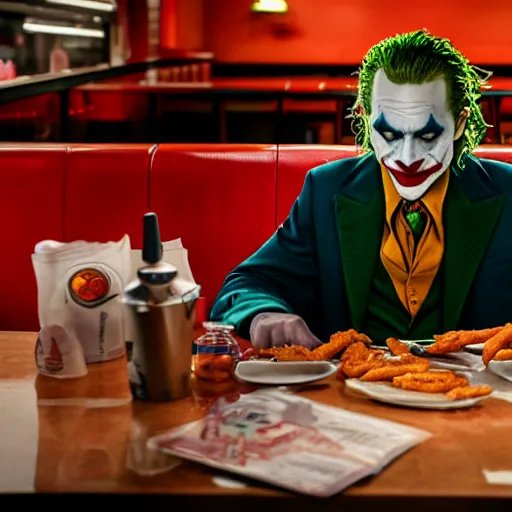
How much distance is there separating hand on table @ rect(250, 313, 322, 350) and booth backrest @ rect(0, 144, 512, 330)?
0.90 m

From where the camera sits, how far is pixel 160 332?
3.82 feet

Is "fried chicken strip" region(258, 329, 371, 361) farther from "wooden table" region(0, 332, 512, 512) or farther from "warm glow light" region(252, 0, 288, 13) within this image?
"warm glow light" region(252, 0, 288, 13)

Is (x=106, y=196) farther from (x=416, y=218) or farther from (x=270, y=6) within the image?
(x=270, y=6)

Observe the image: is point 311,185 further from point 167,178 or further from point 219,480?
point 219,480

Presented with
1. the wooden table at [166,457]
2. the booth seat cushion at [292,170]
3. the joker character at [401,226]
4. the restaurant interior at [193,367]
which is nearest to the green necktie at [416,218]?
the joker character at [401,226]

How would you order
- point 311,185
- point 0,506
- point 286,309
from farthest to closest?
1. point 311,185
2. point 286,309
3. point 0,506

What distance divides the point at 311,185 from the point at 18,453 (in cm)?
116

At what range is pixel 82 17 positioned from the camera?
911cm

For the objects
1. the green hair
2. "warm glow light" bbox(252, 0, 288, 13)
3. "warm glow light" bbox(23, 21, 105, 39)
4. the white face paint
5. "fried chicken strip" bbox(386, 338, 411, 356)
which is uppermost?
"warm glow light" bbox(252, 0, 288, 13)

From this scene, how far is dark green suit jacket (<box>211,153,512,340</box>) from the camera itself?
6.13ft

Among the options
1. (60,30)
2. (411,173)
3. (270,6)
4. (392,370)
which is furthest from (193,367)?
(270,6)

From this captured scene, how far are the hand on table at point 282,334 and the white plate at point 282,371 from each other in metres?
0.14

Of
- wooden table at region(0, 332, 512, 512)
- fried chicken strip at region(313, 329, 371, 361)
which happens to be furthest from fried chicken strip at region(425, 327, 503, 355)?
wooden table at region(0, 332, 512, 512)

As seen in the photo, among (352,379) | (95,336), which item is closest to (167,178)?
(95,336)
